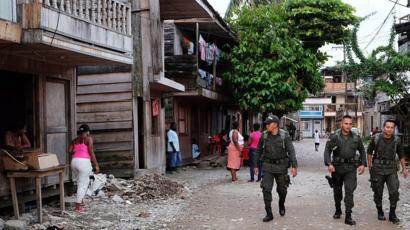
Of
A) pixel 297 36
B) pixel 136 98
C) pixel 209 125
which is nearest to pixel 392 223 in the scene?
pixel 136 98

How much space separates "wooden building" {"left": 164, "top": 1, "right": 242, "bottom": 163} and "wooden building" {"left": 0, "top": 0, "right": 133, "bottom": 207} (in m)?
6.92

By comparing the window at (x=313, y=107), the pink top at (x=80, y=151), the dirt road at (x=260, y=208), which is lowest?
the dirt road at (x=260, y=208)

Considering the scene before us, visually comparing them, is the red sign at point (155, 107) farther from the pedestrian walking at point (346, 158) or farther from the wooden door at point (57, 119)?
the pedestrian walking at point (346, 158)

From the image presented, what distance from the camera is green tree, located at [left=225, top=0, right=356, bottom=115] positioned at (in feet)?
65.9

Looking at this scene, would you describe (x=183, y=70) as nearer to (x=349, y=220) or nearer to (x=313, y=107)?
(x=349, y=220)

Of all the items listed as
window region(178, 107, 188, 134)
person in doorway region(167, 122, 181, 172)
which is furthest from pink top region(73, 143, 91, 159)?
window region(178, 107, 188, 134)

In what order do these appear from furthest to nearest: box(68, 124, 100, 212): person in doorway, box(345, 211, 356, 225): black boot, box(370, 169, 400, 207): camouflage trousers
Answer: box(68, 124, 100, 212): person in doorway → box(370, 169, 400, 207): camouflage trousers → box(345, 211, 356, 225): black boot

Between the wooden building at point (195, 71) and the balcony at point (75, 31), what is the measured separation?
258 inches

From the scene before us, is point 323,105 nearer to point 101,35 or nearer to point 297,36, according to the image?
point 297,36

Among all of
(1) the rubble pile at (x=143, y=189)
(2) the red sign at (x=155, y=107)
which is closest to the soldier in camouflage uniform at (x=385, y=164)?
(1) the rubble pile at (x=143, y=189)

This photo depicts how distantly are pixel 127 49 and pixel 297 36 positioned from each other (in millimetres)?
13162

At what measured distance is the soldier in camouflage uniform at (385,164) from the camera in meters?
8.44

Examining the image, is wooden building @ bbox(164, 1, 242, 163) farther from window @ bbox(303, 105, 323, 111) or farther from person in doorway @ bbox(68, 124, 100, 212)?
window @ bbox(303, 105, 323, 111)

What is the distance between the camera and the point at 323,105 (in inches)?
2815
